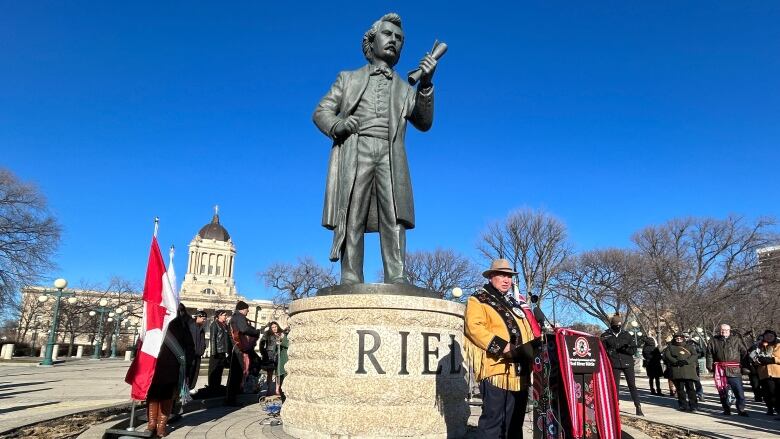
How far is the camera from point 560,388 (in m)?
4.49

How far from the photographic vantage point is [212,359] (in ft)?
30.7

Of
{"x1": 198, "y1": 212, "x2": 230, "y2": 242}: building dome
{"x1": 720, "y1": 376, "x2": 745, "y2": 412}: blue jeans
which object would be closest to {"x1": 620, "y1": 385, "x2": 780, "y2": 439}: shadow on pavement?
{"x1": 720, "y1": 376, "x2": 745, "y2": 412}: blue jeans

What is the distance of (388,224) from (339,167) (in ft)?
2.99

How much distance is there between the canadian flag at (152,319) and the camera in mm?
5238

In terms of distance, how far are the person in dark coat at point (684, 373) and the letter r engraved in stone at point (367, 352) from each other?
8.27m

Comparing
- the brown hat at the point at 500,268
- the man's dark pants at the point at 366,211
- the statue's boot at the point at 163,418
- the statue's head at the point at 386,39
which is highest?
the statue's head at the point at 386,39

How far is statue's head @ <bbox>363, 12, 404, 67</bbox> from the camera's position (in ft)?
20.0

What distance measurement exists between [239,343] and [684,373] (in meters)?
8.76

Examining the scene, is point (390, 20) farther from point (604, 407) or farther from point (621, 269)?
point (621, 269)

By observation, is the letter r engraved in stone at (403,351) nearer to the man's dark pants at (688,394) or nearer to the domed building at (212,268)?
the man's dark pants at (688,394)

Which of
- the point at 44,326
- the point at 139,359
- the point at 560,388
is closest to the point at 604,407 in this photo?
the point at 560,388

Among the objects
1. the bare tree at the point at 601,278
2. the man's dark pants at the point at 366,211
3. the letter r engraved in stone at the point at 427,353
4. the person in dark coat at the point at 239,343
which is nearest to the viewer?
the letter r engraved in stone at the point at 427,353

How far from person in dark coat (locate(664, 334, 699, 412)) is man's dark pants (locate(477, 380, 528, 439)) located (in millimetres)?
8060

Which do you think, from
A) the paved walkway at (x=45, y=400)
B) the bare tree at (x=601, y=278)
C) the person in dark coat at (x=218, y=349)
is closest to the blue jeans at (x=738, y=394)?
the person in dark coat at (x=218, y=349)
